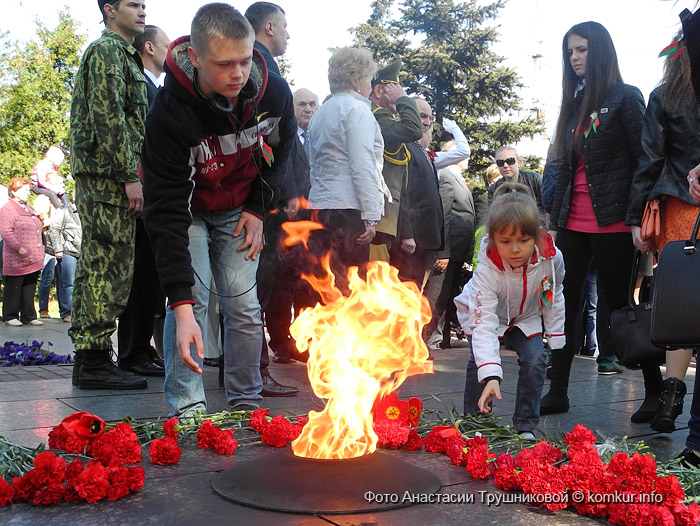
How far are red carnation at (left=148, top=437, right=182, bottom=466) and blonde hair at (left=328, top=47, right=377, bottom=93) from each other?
3.48 meters

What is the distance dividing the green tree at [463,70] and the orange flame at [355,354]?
26605mm

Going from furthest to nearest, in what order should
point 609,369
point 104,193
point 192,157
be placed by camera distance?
point 609,369
point 104,193
point 192,157

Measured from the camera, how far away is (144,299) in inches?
231

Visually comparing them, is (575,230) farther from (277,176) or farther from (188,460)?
(188,460)

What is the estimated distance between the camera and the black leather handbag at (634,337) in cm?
400

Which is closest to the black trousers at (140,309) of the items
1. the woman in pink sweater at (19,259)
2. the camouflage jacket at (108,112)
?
the camouflage jacket at (108,112)

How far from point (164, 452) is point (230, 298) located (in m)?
1.10

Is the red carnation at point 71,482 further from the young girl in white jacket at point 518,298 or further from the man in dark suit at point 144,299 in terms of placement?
the man in dark suit at point 144,299

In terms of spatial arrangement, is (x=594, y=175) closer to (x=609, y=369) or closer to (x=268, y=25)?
(x=609, y=369)

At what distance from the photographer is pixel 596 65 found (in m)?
4.98

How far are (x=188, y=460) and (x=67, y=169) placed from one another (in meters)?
22.4

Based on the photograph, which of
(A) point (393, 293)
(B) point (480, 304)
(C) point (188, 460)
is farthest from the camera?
(B) point (480, 304)

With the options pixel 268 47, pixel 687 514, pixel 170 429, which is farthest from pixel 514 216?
pixel 268 47

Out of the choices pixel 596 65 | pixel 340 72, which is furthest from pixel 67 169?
pixel 596 65
